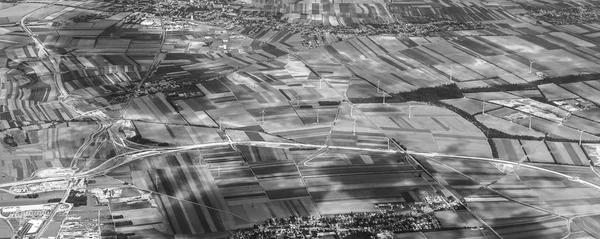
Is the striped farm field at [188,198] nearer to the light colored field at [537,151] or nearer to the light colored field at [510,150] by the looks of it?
the light colored field at [510,150]

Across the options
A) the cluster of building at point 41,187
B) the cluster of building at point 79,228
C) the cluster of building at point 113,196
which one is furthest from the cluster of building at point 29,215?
the cluster of building at point 113,196

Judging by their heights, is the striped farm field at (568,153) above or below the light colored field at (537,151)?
below

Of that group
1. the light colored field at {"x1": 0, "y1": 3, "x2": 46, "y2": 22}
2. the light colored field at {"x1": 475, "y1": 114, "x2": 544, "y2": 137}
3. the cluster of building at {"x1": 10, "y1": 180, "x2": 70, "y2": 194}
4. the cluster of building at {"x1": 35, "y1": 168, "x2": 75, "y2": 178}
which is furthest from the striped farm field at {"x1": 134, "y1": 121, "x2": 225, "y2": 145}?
the light colored field at {"x1": 0, "y1": 3, "x2": 46, "y2": 22}

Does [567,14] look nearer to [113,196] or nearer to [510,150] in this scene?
[510,150]

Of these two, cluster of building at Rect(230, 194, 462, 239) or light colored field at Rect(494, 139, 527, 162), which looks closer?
cluster of building at Rect(230, 194, 462, 239)

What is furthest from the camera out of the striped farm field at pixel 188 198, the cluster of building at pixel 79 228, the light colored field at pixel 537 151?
the light colored field at pixel 537 151

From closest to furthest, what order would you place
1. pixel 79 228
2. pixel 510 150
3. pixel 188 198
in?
1. pixel 79 228
2. pixel 188 198
3. pixel 510 150

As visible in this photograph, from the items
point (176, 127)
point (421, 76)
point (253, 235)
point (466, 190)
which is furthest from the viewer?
point (421, 76)

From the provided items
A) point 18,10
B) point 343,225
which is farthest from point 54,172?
point 18,10

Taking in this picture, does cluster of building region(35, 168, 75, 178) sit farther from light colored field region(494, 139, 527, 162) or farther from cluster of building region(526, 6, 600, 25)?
cluster of building region(526, 6, 600, 25)

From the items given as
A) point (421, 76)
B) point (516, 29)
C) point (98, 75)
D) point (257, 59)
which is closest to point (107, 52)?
point (98, 75)

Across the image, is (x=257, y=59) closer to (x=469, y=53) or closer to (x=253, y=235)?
(x=469, y=53)
